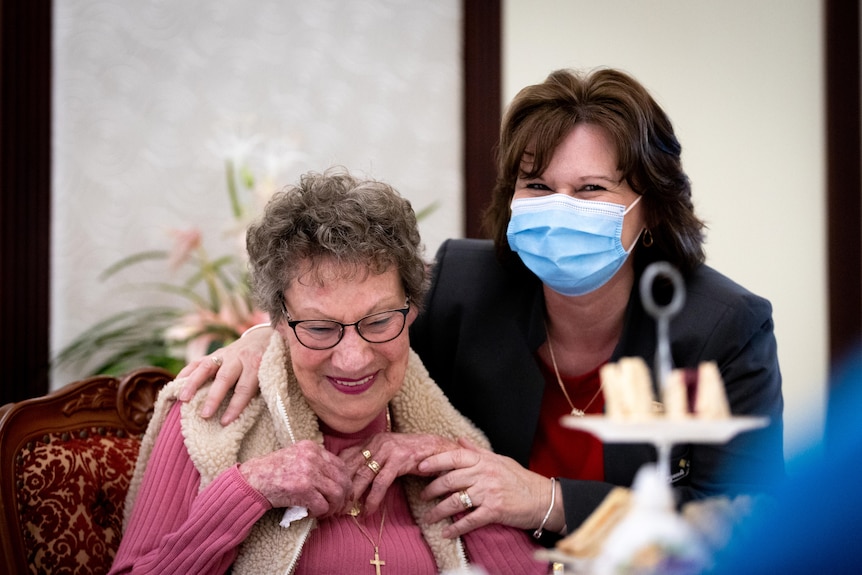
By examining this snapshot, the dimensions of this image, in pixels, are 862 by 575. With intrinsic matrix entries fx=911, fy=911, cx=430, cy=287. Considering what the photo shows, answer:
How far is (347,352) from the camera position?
4.89ft

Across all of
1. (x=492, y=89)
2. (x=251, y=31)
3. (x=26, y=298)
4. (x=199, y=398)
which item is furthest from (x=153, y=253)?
(x=199, y=398)

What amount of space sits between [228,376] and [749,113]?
2421mm

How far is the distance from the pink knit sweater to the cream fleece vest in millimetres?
28

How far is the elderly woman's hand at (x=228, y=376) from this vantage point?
162 centimetres

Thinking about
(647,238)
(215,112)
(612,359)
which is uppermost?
(215,112)

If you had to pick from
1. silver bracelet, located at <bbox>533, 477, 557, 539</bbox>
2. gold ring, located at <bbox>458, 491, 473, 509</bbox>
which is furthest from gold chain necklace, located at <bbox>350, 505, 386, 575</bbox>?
silver bracelet, located at <bbox>533, 477, 557, 539</bbox>

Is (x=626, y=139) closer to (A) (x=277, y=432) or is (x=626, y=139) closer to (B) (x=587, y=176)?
(B) (x=587, y=176)

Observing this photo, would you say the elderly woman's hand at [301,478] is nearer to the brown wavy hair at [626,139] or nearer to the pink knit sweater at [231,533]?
the pink knit sweater at [231,533]

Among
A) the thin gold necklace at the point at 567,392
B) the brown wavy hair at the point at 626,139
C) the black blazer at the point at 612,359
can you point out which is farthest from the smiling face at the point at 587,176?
the thin gold necklace at the point at 567,392

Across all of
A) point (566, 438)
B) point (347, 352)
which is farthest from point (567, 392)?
point (347, 352)

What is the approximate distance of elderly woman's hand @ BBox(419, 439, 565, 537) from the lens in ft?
5.24

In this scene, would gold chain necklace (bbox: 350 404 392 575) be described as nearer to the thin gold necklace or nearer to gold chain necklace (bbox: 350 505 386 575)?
gold chain necklace (bbox: 350 505 386 575)

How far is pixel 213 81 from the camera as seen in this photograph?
326 cm

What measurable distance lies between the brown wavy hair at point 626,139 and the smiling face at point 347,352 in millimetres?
393
